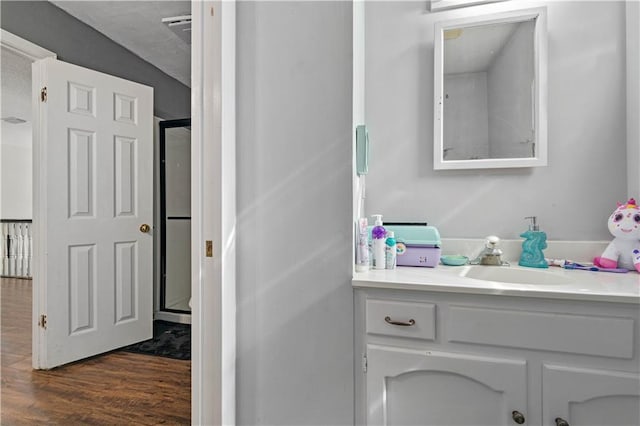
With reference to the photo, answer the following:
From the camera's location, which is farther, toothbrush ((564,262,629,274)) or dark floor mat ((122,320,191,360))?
dark floor mat ((122,320,191,360))

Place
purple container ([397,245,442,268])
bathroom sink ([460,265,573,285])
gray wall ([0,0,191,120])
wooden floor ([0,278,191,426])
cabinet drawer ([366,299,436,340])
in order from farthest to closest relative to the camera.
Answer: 1. gray wall ([0,0,191,120])
2. wooden floor ([0,278,191,426])
3. purple container ([397,245,442,268])
4. bathroom sink ([460,265,573,285])
5. cabinet drawer ([366,299,436,340])

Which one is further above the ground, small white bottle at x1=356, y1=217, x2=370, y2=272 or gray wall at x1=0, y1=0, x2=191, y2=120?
gray wall at x1=0, y1=0, x2=191, y2=120

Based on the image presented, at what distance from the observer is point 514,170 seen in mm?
1674

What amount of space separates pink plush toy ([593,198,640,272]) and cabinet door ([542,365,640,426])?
57 cm

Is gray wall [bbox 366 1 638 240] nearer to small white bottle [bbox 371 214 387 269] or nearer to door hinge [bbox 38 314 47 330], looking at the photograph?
small white bottle [bbox 371 214 387 269]

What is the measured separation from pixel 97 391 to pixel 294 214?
172 cm

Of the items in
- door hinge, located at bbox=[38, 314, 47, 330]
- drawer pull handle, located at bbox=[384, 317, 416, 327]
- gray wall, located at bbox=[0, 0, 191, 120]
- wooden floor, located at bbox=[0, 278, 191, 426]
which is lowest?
wooden floor, located at bbox=[0, 278, 191, 426]

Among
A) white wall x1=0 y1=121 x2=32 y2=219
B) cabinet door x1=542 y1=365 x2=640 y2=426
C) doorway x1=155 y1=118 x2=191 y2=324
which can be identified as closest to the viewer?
cabinet door x1=542 y1=365 x2=640 y2=426

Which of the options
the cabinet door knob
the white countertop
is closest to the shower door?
the white countertop

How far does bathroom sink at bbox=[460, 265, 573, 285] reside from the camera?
141cm

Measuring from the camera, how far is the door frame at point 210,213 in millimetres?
1324

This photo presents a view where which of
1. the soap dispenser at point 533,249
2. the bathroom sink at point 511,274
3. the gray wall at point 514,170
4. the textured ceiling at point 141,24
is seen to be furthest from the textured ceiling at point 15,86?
the soap dispenser at point 533,249

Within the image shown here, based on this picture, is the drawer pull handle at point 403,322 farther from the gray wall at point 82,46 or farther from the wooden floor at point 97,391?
the gray wall at point 82,46

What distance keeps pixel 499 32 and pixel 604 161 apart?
725 mm
